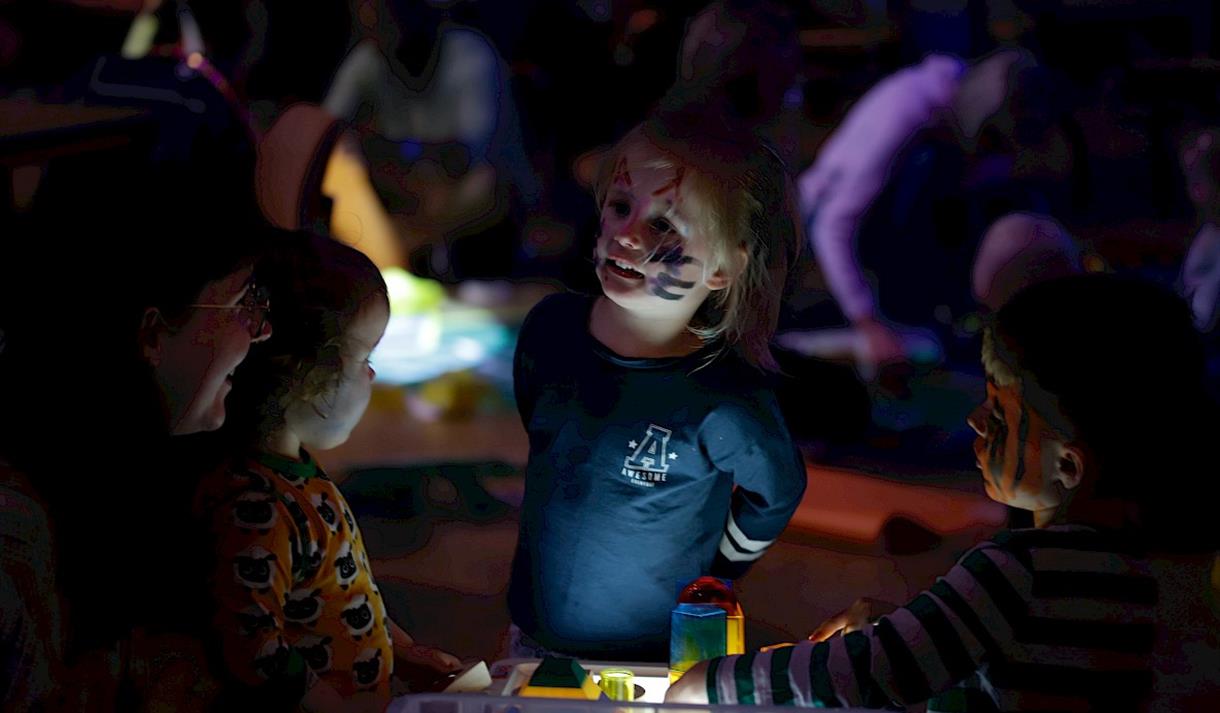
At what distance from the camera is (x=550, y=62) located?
5.75ft

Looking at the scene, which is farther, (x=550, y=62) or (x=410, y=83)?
(x=410, y=83)

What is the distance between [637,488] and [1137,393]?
58cm

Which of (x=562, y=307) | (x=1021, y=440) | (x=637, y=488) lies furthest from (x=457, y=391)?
(x=1021, y=440)

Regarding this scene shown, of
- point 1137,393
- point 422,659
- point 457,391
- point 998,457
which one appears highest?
point 1137,393

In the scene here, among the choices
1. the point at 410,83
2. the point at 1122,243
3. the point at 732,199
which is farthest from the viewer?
the point at 410,83

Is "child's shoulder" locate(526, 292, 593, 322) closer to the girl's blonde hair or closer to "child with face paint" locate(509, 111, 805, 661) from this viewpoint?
"child with face paint" locate(509, 111, 805, 661)

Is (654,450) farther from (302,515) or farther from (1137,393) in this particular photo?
(1137,393)

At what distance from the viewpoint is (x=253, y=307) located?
3.46ft

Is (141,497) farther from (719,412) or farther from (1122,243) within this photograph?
(1122,243)

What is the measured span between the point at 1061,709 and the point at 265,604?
69cm

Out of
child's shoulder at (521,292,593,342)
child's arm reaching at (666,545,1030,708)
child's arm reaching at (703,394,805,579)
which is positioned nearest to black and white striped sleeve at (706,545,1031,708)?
child's arm reaching at (666,545,1030,708)

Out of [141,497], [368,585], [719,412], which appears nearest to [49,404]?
[141,497]

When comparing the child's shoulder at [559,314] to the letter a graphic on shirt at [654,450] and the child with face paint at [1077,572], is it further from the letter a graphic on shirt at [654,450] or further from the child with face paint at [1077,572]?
the child with face paint at [1077,572]

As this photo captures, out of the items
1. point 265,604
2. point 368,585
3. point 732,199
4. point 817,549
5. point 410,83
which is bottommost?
point 817,549
